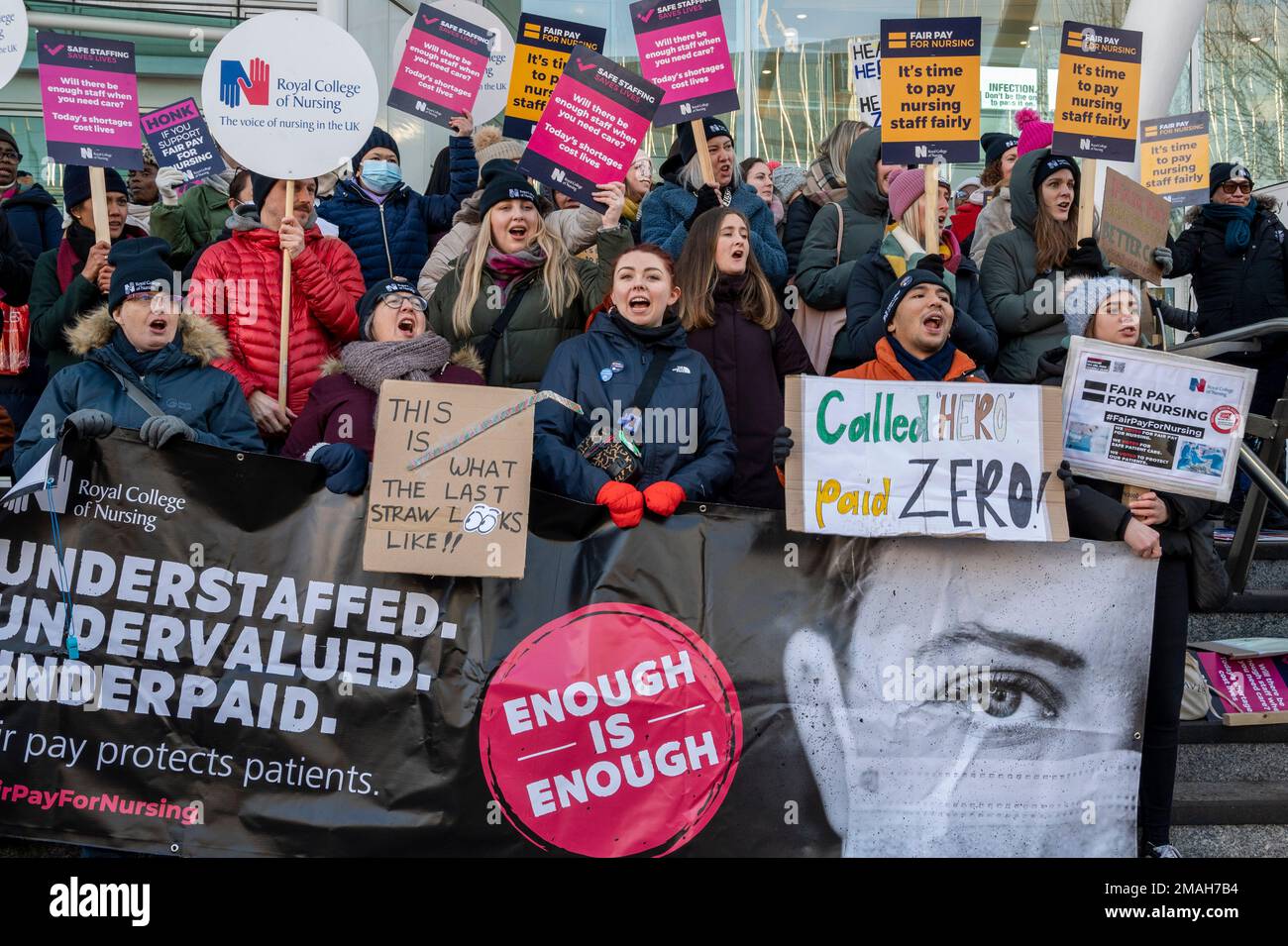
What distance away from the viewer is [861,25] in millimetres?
12422

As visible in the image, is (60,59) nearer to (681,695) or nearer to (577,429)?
(577,429)

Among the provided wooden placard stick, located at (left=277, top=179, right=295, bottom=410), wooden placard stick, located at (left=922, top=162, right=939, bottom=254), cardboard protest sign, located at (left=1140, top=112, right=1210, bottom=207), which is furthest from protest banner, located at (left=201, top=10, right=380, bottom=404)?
cardboard protest sign, located at (left=1140, top=112, right=1210, bottom=207)

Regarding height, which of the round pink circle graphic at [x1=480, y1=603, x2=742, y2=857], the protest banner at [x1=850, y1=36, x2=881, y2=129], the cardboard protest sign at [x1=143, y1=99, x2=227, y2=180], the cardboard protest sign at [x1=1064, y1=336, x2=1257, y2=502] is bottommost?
the round pink circle graphic at [x1=480, y1=603, x2=742, y2=857]

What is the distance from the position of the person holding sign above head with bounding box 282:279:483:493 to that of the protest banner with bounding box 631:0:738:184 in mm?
1900

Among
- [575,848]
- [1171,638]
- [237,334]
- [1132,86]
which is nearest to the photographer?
[575,848]

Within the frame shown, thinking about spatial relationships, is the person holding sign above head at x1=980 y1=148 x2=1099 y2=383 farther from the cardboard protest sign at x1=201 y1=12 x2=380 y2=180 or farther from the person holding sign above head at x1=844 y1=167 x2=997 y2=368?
the cardboard protest sign at x1=201 y1=12 x2=380 y2=180

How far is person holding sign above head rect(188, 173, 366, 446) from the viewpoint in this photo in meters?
5.82

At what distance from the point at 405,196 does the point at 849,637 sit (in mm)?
3580

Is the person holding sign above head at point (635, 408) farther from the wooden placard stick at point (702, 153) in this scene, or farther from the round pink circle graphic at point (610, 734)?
the wooden placard stick at point (702, 153)

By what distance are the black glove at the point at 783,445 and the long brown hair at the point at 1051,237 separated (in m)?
2.23

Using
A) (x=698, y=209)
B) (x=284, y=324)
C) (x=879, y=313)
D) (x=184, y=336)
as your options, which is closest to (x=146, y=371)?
(x=184, y=336)

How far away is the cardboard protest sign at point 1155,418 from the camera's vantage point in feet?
16.1

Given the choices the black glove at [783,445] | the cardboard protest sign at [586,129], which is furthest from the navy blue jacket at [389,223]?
the black glove at [783,445]
